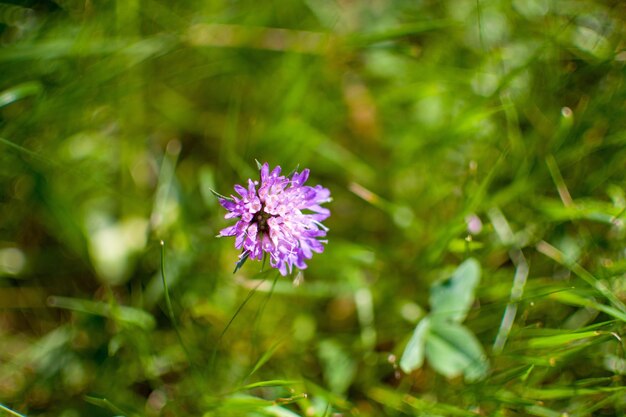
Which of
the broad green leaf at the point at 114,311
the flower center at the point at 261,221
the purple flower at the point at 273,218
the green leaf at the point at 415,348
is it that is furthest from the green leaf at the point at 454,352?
the broad green leaf at the point at 114,311

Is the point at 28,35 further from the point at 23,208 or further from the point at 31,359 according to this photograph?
the point at 31,359

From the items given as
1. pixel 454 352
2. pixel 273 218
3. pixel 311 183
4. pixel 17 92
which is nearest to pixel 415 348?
pixel 454 352

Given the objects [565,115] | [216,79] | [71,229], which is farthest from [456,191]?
[71,229]

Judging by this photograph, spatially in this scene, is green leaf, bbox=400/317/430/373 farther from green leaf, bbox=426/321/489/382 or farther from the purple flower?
the purple flower

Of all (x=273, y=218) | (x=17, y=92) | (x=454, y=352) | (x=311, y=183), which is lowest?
(x=454, y=352)

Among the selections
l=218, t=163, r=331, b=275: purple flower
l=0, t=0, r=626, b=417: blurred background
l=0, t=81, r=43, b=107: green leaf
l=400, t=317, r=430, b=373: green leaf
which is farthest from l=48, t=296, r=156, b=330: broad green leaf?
l=400, t=317, r=430, b=373: green leaf

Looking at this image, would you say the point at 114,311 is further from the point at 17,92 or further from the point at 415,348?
the point at 415,348
